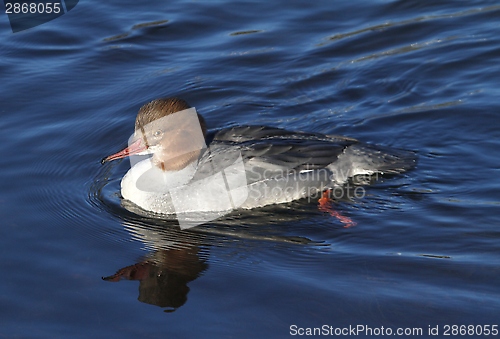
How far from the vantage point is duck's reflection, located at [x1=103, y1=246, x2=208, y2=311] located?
6.09 m

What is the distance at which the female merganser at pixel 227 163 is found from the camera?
7.64 m

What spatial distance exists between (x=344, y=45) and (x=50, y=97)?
13.9 ft

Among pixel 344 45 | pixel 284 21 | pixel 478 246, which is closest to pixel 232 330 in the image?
pixel 478 246

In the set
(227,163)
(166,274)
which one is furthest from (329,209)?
(166,274)

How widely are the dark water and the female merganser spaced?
229mm

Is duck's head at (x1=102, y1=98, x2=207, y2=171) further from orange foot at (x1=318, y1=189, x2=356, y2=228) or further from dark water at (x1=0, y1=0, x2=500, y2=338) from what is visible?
orange foot at (x1=318, y1=189, x2=356, y2=228)

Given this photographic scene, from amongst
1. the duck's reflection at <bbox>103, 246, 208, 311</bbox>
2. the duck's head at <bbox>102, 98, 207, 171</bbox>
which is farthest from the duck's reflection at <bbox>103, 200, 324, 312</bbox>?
the duck's head at <bbox>102, 98, 207, 171</bbox>

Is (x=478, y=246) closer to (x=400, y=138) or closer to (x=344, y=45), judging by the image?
(x=400, y=138)

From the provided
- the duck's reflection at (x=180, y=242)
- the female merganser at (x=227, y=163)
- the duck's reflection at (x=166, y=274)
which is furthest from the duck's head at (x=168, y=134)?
the duck's reflection at (x=166, y=274)

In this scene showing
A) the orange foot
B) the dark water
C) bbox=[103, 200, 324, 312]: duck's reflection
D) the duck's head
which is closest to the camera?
the dark water

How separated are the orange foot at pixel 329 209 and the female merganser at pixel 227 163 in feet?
0.57

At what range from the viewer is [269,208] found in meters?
7.82

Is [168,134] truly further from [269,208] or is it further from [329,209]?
[329,209]

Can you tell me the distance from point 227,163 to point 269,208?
2.23 feet
